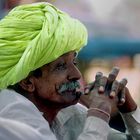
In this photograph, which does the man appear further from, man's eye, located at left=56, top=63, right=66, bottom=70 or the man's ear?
man's eye, located at left=56, top=63, right=66, bottom=70

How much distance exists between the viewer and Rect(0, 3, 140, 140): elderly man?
3.50m

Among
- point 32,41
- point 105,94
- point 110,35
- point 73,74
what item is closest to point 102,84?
point 105,94

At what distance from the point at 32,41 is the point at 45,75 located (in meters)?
0.20

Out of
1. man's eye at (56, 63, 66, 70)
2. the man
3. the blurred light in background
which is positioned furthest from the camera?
the blurred light in background

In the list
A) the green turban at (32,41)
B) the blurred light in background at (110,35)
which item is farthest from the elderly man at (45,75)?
the blurred light in background at (110,35)

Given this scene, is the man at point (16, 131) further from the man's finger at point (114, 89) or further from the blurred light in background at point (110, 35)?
the blurred light in background at point (110, 35)

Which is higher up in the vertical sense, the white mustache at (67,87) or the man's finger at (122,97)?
the white mustache at (67,87)

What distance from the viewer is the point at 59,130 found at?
372 centimetres

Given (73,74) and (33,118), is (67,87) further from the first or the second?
(33,118)

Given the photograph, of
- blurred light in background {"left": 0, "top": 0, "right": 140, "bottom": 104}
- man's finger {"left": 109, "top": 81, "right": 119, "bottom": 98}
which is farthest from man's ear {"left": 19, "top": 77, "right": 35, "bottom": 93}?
blurred light in background {"left": 0, "top": 0, "right": 140, "bottom": 104}

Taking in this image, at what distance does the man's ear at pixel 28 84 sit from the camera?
143 inches

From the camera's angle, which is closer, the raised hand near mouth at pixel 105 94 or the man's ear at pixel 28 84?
the raised hand near mouth at pixel 105 94

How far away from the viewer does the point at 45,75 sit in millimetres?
3621

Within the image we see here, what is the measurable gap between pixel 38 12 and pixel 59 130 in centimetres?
62
